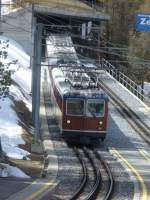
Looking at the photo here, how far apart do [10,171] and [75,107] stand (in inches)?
470

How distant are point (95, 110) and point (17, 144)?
553cm

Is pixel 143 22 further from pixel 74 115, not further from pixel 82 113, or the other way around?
pixel 74 115

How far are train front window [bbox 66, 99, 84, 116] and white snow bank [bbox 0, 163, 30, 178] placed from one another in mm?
10679

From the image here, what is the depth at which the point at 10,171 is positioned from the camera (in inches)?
882

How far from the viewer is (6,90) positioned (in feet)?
79.8

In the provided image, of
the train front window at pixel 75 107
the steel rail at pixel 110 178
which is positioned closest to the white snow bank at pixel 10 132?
the train front window at pixel 75 107

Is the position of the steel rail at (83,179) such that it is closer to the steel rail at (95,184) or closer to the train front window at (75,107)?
the steel rail at (95,184)

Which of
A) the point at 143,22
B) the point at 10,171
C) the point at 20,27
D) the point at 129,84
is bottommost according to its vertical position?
the point at 129,84

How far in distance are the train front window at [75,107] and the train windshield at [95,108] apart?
1.06 ft

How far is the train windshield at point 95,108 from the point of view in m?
34.0

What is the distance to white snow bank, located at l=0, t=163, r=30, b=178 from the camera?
2162cm

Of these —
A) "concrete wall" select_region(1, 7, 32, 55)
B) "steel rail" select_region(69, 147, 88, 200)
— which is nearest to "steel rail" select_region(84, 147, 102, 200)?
"steel rail" select_region(69, 147, 88, 200)

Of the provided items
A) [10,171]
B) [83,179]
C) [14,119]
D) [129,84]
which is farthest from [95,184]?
[129,84]

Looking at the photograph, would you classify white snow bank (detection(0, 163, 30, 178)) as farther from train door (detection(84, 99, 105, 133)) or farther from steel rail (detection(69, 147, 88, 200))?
train door (detection(84, 99, 105, 133))
